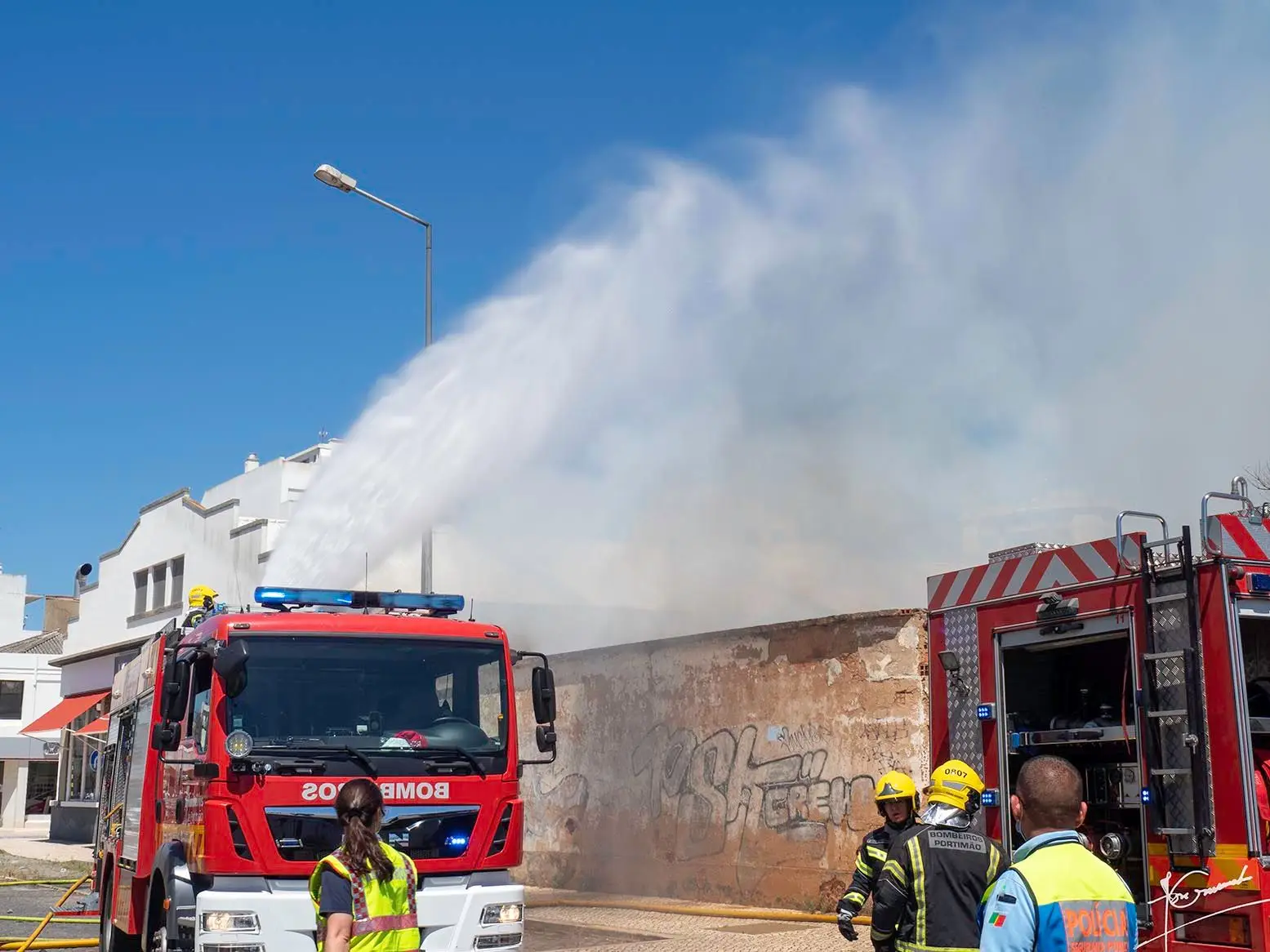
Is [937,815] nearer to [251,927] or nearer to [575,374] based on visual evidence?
[251,927]

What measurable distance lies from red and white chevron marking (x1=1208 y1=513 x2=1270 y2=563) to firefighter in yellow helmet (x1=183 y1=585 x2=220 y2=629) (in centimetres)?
675

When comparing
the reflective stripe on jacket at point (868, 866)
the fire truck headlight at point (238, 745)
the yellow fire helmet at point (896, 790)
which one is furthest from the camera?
the fire truck headlight at point (238, 745)

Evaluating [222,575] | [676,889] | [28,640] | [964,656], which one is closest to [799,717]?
[676,889]

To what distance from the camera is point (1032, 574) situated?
298 inches

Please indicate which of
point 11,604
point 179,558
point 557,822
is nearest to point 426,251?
point 557,822

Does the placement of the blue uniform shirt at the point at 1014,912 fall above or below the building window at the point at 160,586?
below

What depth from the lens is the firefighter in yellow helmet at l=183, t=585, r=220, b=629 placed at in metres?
9.80

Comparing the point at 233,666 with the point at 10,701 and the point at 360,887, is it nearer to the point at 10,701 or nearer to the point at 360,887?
the point at 360,887

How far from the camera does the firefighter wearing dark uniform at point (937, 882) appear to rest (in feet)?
16.0

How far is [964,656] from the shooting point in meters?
7.96

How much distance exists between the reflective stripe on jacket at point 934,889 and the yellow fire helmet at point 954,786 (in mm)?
126

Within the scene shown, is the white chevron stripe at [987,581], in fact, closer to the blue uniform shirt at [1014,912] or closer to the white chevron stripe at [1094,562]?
the white chevron stripe at [1094,562]

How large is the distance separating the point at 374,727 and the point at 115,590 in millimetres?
32585

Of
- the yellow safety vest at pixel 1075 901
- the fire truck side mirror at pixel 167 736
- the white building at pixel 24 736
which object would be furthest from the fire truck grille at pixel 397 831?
the white building at pixel 24 736
